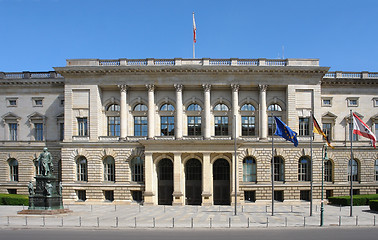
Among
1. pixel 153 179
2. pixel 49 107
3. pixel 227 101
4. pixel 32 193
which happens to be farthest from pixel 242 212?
pixel 49 107

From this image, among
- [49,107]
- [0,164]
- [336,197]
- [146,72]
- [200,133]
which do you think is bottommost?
[336,197]

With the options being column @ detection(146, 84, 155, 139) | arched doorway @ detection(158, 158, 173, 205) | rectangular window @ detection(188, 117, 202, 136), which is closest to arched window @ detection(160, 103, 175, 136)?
column @ detection(146, 84, 155, 139)

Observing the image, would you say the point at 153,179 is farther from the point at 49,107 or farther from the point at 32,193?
Result: the point at 49,107

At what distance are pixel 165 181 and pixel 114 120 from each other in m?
11.7

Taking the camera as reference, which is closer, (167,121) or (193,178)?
(193,178)

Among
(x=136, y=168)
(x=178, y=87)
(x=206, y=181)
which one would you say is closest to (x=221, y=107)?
(x=178, y=87)

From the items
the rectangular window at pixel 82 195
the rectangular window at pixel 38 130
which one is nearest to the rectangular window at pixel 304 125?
the rectangular window at pixel 82 195

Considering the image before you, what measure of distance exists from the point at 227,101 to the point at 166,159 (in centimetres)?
1218

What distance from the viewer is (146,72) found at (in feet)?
178

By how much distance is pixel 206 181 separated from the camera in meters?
52.0

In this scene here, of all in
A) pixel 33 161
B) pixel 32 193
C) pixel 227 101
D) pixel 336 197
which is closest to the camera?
pixel 32 193

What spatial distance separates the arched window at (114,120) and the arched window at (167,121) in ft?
20.7

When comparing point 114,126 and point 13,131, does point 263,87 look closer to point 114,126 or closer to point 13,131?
point 114,126

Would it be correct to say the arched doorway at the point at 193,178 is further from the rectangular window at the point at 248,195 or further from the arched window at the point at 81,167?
the arched window at the point at 81,167
